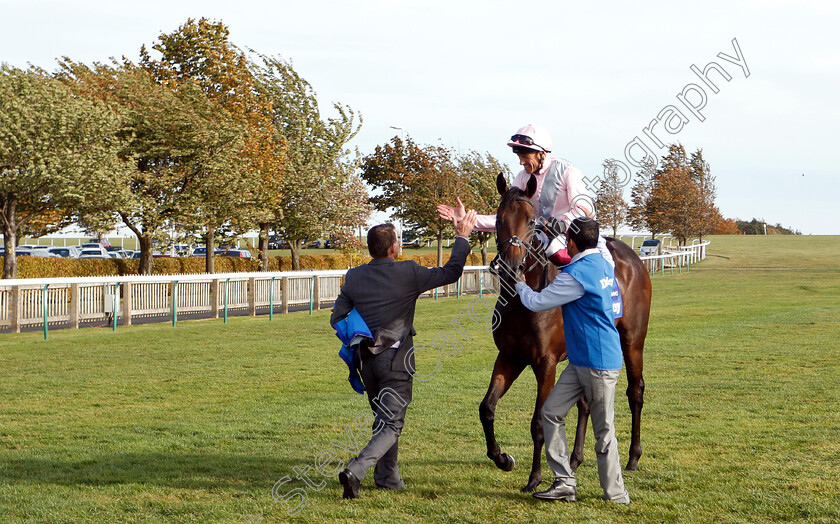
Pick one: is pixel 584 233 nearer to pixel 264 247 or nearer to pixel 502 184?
pixel 502 184

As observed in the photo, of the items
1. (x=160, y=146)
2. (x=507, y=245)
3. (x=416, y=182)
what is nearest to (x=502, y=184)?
(x=507, y=245)

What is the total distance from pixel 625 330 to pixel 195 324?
15204mm

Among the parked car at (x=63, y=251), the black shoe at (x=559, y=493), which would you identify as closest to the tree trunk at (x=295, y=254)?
the parked car at (x=63, y=251)

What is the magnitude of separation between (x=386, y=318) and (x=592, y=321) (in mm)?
1358

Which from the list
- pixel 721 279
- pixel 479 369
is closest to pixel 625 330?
pixel 479 369

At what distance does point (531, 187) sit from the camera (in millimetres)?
5574

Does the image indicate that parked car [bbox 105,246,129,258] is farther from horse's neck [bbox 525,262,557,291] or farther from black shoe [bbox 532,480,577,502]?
black shoe [bbox 532,480,577,502]

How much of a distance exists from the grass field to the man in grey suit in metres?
0.54

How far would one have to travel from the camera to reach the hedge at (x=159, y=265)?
24.6m

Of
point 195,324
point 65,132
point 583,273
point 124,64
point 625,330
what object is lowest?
point 195,324

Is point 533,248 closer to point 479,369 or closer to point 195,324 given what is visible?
point 479,369

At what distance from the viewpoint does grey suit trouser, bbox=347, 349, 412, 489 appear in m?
5.29

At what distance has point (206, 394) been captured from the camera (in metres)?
10.0

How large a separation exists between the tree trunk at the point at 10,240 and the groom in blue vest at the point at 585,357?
20.7 metres
